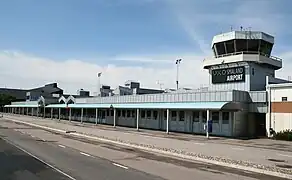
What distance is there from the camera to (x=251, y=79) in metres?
40.2

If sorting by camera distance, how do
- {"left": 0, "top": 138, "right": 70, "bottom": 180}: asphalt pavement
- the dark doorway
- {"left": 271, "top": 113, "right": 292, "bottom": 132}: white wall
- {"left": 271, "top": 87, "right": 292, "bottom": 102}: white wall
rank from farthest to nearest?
the dark doorway < {"left": 271, "top": 87, "right": 292, "bottom": 102}: white wall < {"left": 271, "top": 113, "right": 292, "bottom": 132}: white wall < {"left": 0, "top": 138, "right": 70, "bottom": 180}: asphalt pavement

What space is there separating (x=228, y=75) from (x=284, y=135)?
459 inches

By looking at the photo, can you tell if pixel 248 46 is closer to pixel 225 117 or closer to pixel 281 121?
pixel 225 117

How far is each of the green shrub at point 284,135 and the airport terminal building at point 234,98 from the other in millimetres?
586

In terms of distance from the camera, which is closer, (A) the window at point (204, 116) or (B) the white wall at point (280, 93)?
(B) the white wall at point (280, 93)

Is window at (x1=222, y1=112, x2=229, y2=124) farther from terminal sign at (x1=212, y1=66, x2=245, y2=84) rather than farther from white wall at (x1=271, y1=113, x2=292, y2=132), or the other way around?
terminal sign at (x1=212, y1=66, x2=245, y2=84)

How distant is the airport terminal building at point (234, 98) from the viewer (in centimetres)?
3516

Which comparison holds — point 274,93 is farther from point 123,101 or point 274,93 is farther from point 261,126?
point 123,101

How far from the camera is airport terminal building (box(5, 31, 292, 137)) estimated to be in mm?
35156

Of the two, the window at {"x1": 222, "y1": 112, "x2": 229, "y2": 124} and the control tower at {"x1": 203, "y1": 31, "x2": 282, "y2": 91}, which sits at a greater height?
the control tower at {"x1": 203, "y1": 31, "x2": 282, "y2": 91}

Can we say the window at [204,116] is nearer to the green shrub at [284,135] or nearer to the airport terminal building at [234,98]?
the airport terminal building at [234,98]


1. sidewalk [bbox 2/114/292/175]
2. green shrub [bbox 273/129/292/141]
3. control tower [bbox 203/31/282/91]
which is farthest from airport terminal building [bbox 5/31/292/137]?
sidewalk [bbox 2/114/292/175]

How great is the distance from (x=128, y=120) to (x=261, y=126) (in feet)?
72.7

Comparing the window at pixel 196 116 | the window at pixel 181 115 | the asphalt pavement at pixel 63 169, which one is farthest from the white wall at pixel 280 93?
the asphalt pavement at pixel 63 169
